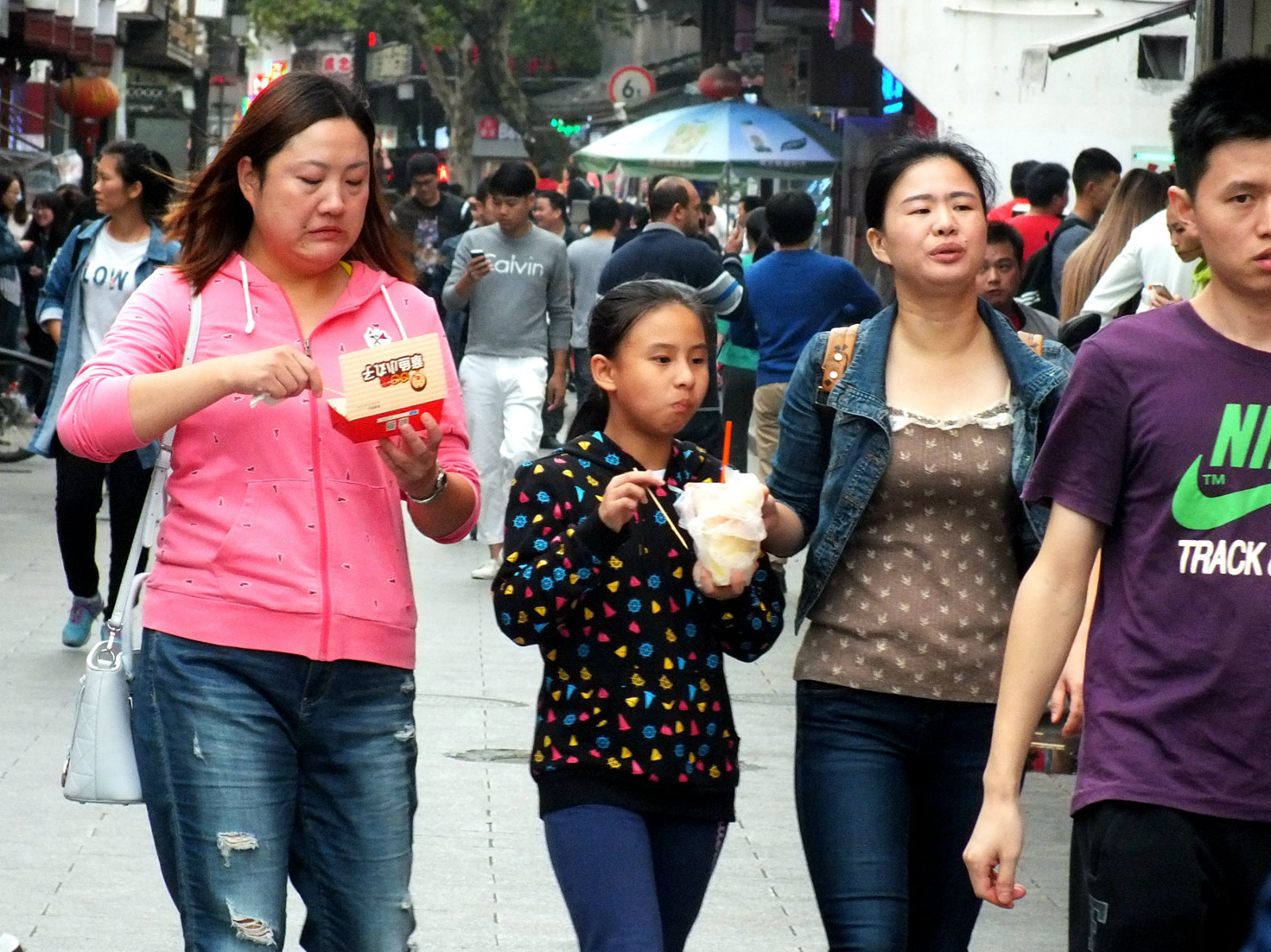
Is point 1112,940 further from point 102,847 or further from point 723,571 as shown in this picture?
point 102,847

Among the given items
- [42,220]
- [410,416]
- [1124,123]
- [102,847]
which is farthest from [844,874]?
[42,220]

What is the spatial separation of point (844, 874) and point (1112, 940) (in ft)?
2.62

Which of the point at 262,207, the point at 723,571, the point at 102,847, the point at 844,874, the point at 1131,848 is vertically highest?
the point at 262,207

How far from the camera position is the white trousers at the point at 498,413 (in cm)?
1128

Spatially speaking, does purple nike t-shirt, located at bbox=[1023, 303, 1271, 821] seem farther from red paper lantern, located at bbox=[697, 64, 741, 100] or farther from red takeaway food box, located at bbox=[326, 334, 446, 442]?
red paper lantern, located at bbox=[697, 64, 741, 100]

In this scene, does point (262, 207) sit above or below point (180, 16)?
below

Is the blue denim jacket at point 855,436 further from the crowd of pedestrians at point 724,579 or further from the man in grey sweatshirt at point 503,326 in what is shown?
the man in grey sweatshirt at point 503,326

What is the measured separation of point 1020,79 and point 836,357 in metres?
12.2

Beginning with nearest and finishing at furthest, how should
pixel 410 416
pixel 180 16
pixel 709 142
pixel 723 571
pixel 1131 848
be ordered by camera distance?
pixel 1131 848
pixel 410 416
pixel 723 571
pixel 709 142
pixel 180 16

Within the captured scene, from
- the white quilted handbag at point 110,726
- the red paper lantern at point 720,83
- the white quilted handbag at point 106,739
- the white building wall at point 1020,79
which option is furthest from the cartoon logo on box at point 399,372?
the red paper lantern at point 720,83

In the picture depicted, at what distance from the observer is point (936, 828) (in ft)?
12.3

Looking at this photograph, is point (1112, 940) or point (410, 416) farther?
point (410, 416)

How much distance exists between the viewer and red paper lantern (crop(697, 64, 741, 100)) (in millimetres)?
24375

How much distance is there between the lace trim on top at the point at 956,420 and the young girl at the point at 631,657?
0.36m
